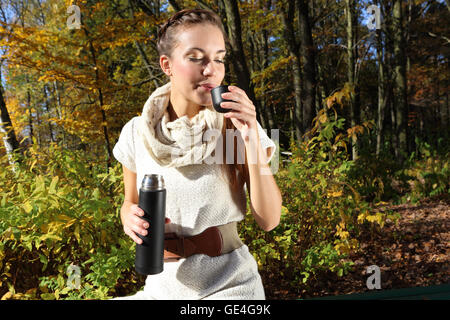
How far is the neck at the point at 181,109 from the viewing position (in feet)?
4.41

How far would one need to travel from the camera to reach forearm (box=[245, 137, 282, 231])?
3.91ft

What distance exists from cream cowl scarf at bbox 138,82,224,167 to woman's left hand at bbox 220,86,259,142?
Answer: 16cm

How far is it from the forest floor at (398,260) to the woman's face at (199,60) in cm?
204

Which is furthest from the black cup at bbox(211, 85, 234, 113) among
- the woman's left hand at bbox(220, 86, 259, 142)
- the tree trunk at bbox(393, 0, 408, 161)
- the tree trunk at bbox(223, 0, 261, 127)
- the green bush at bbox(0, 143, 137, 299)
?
the tree trunk at bbox(393, 0, 408, 161)

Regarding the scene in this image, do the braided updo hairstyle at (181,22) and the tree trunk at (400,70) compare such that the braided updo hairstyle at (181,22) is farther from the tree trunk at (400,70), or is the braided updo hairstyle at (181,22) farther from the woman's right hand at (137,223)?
the tree trunk at (400,70)

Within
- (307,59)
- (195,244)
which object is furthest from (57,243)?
(307,59)

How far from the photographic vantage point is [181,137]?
4.21ft

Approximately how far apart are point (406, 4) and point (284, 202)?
12.1m

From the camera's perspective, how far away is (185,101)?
1.33 metres

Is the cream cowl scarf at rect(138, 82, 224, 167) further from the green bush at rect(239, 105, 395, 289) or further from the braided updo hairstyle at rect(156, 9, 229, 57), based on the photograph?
the green bush at rect(239, 105, 395, 289)

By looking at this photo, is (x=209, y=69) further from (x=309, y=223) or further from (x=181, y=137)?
(x=309, y=223)

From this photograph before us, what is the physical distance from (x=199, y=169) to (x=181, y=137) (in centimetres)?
13

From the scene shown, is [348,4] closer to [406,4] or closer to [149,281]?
[149,281]
